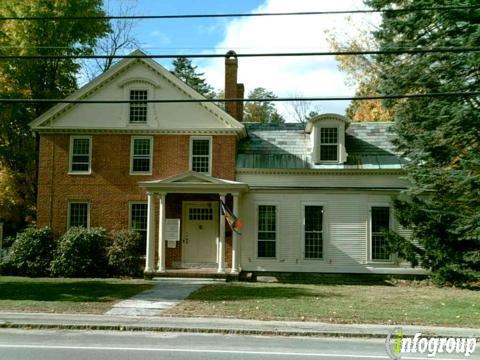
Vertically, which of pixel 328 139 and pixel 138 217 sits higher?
pixel 328 139

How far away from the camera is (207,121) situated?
2466 cm

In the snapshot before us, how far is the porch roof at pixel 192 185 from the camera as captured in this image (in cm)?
2253

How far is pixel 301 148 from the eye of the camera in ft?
83.2

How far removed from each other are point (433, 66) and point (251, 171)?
8425 mm

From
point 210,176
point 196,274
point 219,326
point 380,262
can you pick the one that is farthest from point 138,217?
point 219,326

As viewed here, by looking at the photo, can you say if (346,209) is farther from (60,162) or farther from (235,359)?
(235,359)

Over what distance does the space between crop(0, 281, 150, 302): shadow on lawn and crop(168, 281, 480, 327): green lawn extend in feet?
7.90

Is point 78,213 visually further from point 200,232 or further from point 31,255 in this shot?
point 200,232

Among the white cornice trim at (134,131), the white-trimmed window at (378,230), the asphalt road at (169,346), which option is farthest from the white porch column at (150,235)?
the asphalt road at (169,346)

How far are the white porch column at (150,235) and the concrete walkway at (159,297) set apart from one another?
89 centimetres

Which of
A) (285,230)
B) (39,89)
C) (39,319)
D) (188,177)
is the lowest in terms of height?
(39,319)

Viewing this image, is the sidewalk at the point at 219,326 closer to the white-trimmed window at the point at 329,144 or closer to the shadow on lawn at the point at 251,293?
the shadow on lawn at the point at 251,293

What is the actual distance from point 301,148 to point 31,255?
40.8 feet

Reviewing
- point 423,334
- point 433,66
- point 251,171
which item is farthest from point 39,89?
point 423,334
